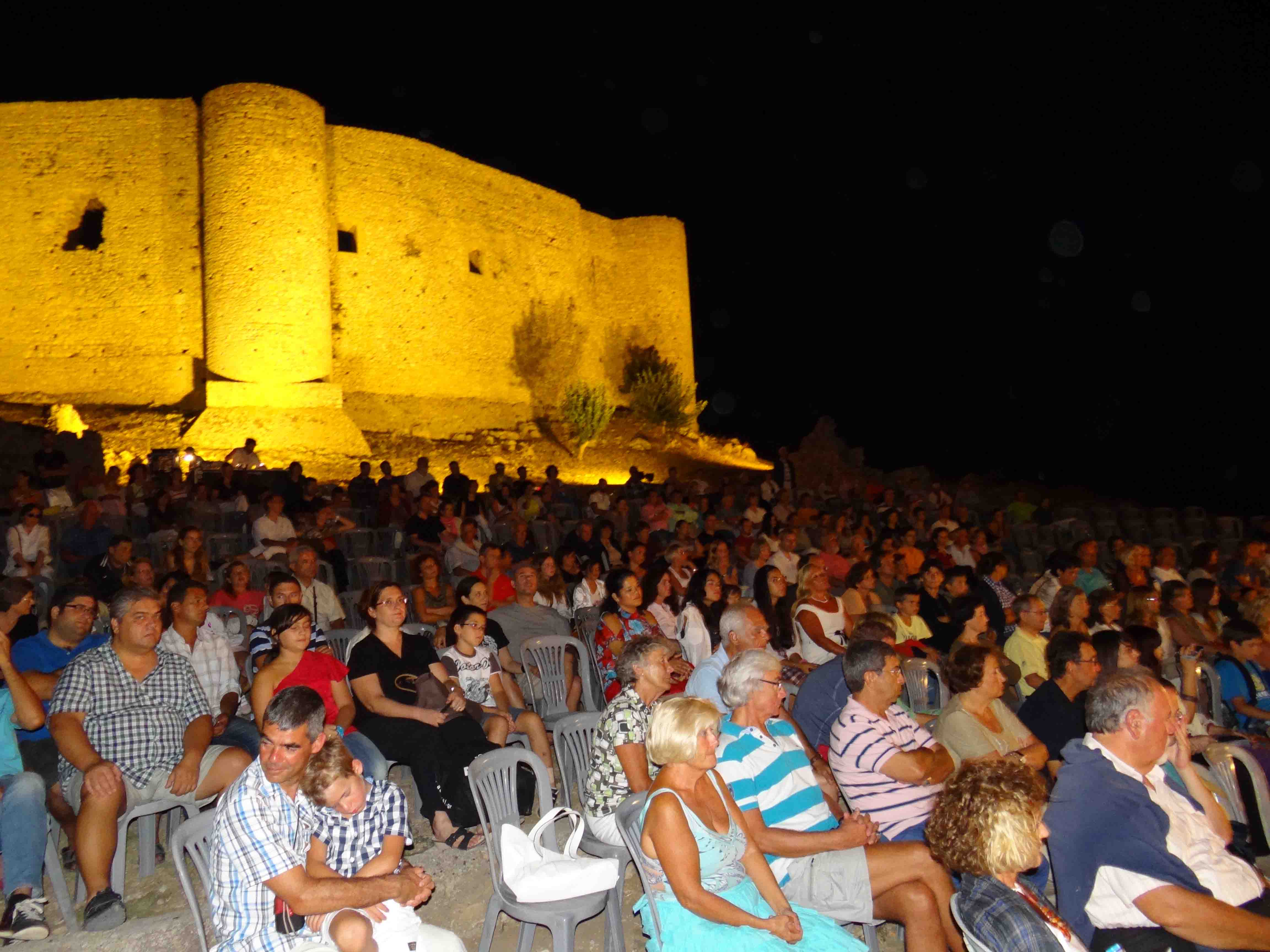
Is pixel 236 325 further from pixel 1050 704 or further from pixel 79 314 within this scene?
pixel 1050 704

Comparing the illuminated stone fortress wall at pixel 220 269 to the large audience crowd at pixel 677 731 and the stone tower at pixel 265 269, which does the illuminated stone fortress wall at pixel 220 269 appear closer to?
the stone tower at pixel 265 269

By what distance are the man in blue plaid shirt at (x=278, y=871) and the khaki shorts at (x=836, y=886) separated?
1.13 metres

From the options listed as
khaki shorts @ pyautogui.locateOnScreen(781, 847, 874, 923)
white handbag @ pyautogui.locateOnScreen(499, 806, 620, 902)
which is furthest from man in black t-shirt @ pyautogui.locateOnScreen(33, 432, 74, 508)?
khaki shorts @ pyautogui.locateOnScreen(781, 847, 874, 923)

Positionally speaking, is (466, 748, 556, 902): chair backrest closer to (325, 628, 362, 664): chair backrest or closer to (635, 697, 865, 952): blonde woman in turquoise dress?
(635, 697, 865, 952): blonde woman in turquoise dress

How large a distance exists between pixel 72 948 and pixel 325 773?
927 mm

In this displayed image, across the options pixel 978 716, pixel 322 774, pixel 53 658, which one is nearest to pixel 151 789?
pixel 53 658

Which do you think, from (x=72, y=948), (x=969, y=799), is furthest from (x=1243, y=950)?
(x=72, y=948)

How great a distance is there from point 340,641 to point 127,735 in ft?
5.45

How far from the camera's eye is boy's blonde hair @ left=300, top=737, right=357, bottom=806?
253 centimetres

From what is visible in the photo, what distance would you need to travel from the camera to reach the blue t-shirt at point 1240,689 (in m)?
4.39

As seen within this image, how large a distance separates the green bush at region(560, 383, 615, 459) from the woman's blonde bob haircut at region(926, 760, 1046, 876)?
16180 millimetres

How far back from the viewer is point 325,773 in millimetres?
2537

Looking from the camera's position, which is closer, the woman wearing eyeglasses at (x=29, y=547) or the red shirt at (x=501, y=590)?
the red shirt at (x=501, y=590)

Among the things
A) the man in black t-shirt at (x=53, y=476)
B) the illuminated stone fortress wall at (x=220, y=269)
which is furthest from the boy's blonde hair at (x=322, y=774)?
the illuminated stone fortress wall at (x=220, y=269)
